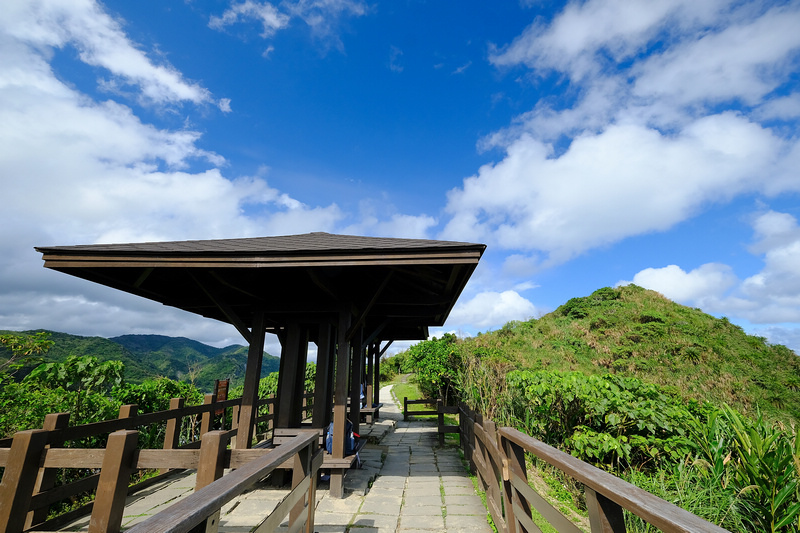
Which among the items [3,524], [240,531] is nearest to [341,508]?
[240,531]

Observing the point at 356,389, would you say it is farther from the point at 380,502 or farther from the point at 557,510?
the point at 557,510

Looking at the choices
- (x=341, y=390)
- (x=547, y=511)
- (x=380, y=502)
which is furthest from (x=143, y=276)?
(x=547, y=511)

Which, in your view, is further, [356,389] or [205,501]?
[356,389]

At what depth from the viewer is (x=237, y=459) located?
7.19 ft

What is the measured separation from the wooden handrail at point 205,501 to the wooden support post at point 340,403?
2.53 m

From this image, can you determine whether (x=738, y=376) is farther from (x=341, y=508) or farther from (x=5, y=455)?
(x=5, y=455)

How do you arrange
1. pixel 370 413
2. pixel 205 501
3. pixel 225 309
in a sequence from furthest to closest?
1. pixel 370 413
2. pixel 225 309
3. pixel 205 501

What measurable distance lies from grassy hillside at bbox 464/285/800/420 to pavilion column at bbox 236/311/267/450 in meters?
7.58

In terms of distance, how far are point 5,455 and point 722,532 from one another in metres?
3.79

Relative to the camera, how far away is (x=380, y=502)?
13.7 ft

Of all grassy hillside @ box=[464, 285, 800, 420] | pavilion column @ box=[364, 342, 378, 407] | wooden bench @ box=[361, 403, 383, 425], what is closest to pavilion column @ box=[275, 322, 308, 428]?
wooden bench @ box=[361, 403, 383, 425]

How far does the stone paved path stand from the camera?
350cm

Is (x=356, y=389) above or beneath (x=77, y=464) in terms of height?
above

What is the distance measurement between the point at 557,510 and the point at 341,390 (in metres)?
3.40
